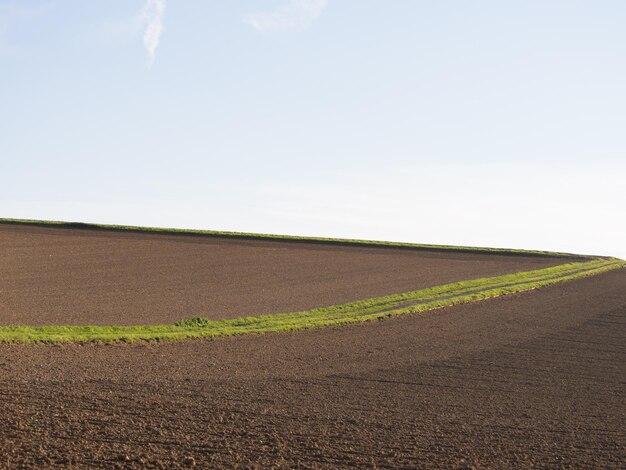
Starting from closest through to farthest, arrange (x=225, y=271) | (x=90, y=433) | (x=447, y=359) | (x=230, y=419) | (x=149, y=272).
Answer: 1. (x=90, y=433)
2. (x=230, y=419)
3. (x=447, y=359)
4. (x=149, y=272)
5. (x=225, y=271)

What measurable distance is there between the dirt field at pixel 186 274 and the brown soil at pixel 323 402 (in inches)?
243

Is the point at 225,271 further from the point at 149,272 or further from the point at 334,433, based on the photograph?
the point at 334,433

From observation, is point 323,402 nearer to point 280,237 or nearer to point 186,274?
point 186,274

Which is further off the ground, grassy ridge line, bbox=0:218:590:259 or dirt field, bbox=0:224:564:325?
grassy ridge line, bbox=0:218:590:259

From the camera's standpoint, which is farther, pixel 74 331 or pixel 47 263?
pixel 47 263

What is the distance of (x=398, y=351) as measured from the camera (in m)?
21.3

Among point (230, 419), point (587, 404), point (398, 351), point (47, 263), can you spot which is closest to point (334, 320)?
point (398, 351)

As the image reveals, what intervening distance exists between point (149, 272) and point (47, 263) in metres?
5.01

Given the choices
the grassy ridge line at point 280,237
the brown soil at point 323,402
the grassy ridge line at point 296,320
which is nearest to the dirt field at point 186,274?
the grassy ridge line at point 296,320

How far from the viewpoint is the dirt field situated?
90.3 ft

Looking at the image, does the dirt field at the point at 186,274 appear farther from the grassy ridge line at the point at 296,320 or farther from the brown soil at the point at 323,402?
the brown soil at the point at 323,402

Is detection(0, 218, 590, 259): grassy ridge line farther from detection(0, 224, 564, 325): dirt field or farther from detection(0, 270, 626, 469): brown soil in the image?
detection(0, 270, 626, 469): brown soil

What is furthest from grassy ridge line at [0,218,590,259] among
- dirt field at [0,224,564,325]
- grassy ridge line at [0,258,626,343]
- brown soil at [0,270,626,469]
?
brown soil at [0,270,626,469]

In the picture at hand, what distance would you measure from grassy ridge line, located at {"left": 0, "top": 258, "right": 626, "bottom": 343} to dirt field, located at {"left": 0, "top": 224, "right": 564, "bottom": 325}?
129 centimetres
